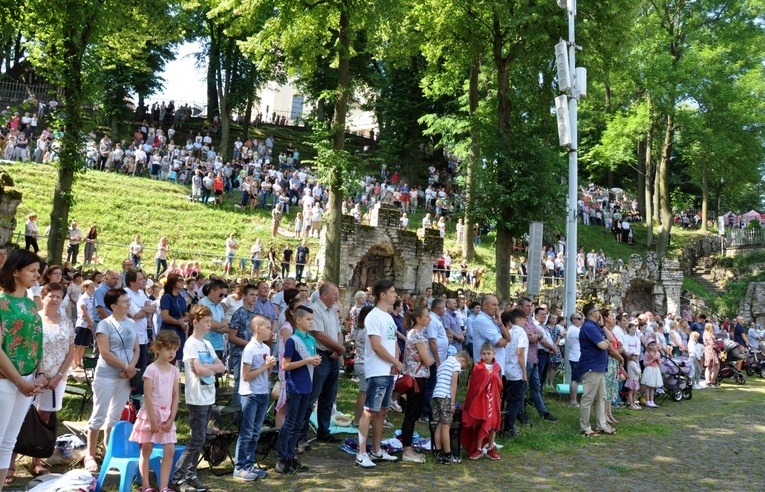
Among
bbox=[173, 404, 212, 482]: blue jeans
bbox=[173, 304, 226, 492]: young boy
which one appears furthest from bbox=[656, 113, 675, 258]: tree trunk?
bbox=[173, 404, 212, 482]: blue jeans

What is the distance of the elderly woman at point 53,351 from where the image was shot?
223 inches

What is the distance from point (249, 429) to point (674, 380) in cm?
1055

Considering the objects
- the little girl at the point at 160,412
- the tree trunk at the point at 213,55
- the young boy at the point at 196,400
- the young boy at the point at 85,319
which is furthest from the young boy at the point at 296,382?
the tree trunk at the point at 213,55

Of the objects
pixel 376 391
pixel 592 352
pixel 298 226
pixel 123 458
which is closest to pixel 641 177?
pixel 298 226

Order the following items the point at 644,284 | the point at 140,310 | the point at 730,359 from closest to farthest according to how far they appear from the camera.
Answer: the point at 140,310 → the point at 730,359 → the point at 644,284

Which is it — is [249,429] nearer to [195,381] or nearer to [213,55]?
[195,381]

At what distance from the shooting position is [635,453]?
29.5ft

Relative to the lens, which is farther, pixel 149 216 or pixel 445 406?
pixel 149 216

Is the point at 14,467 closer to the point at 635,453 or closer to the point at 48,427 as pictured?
the point at 48,427

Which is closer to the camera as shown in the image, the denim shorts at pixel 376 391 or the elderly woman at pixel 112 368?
the elderly woman at pixel 112 368

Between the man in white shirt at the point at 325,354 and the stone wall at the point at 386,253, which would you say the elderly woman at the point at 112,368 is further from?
the stone wall at the point at 386,253

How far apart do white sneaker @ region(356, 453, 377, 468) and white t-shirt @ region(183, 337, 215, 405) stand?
1.83m

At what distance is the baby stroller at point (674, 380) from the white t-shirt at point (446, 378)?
7962mm

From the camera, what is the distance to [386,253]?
23.0 metres
